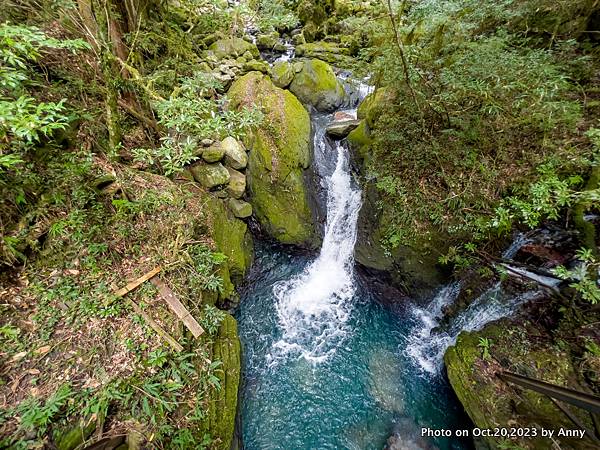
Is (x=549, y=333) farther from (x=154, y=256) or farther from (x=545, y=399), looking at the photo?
(x=154, y=256)

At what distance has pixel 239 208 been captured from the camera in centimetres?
614

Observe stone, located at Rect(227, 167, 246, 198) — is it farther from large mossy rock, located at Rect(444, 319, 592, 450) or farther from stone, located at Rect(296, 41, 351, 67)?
stone, located at Rect(296, 41, 351, 67)

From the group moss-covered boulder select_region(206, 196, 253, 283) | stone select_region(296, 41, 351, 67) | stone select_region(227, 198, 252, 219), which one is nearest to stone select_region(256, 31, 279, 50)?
stone select_region(296, 41, 351, 67)

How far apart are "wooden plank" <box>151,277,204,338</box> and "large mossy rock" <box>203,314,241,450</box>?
0.60 m

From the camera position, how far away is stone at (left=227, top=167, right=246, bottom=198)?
19.9 feet

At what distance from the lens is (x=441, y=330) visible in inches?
221

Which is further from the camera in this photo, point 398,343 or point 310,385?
point 398,343

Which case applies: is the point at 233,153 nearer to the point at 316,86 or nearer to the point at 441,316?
the point at 316,86

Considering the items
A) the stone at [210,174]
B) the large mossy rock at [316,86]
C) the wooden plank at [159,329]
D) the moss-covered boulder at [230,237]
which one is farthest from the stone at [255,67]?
the wooden plank at [159,329]

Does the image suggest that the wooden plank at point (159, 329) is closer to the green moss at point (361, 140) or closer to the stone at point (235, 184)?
the stone at point (235, 184)

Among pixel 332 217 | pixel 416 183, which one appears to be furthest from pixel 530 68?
pixel 332 217

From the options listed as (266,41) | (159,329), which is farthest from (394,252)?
(266,41)

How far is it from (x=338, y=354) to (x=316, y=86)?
26.9ft

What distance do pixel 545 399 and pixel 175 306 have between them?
5.68 m
